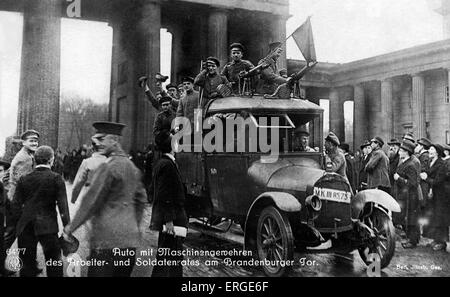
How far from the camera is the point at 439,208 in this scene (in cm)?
653

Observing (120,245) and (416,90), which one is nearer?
(120,245)

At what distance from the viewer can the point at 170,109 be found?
7.83 meters

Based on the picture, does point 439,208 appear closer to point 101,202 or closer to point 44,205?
point 101,202

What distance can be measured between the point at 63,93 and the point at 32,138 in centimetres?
1233

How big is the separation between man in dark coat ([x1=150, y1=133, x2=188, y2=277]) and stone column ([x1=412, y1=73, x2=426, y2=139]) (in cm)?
1910

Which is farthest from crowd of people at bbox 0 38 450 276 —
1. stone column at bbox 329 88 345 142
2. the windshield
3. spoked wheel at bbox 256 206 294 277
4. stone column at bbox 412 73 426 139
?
stone column at bbox 329 88 345 142

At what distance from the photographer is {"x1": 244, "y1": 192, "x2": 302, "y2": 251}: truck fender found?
4457mm

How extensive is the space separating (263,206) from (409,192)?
11.3ft

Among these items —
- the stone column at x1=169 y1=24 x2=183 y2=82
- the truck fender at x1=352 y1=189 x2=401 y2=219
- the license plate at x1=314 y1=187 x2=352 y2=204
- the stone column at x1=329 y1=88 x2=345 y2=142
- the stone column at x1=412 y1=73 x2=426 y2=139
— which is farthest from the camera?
the stone column at x1=329 y1=88 x2=345 y2=142

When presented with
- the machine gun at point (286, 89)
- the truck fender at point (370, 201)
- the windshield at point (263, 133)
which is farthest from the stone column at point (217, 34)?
the truck fender at point (370, 201)

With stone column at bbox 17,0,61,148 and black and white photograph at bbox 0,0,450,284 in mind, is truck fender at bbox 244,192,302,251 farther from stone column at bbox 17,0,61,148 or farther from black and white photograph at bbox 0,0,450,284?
stone column at bbox 17,0,61,148
